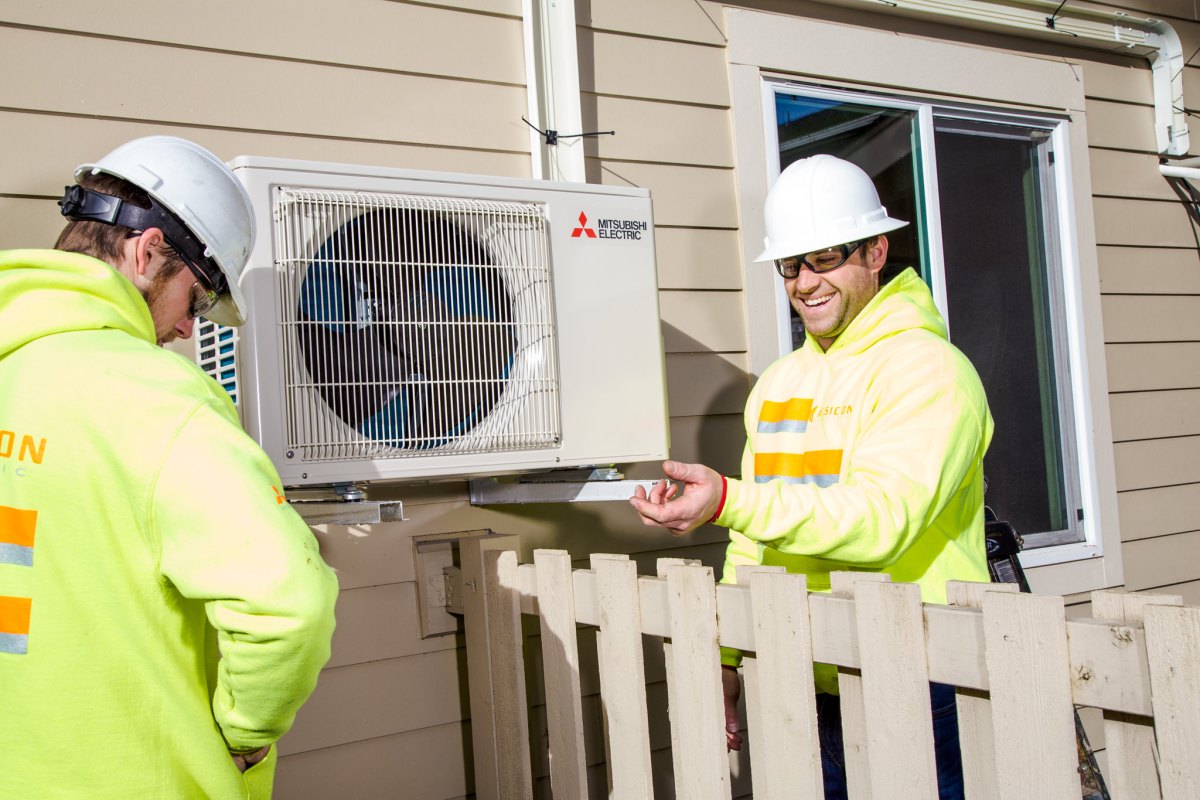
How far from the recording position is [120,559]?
1337 millimetres

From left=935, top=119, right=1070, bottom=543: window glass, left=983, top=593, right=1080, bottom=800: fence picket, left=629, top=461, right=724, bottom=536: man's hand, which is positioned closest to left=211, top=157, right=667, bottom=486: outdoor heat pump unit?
left=629, top=461, right=724, bottom=536: man's hand

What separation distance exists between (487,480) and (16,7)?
148cm

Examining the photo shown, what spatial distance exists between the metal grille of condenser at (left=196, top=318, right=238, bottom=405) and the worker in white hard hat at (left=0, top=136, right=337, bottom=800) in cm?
67

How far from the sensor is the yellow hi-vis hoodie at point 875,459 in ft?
6.23

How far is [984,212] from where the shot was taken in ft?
13.5

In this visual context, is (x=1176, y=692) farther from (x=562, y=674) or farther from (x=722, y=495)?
(x=562, y=674)

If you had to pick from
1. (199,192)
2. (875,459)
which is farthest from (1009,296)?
(199,192)

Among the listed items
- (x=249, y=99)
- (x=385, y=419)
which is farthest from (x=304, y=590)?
(x=249, y=99)

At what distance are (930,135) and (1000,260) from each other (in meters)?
0.60

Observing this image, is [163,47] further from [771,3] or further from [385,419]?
[771,3]

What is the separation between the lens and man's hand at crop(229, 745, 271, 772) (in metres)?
1.52

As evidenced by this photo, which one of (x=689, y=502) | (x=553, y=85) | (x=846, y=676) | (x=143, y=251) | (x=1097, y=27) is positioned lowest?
(x=846, y=676)

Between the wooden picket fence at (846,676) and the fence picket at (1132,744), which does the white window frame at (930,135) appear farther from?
the fence picket at (1132,744)

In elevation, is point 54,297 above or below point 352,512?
above
